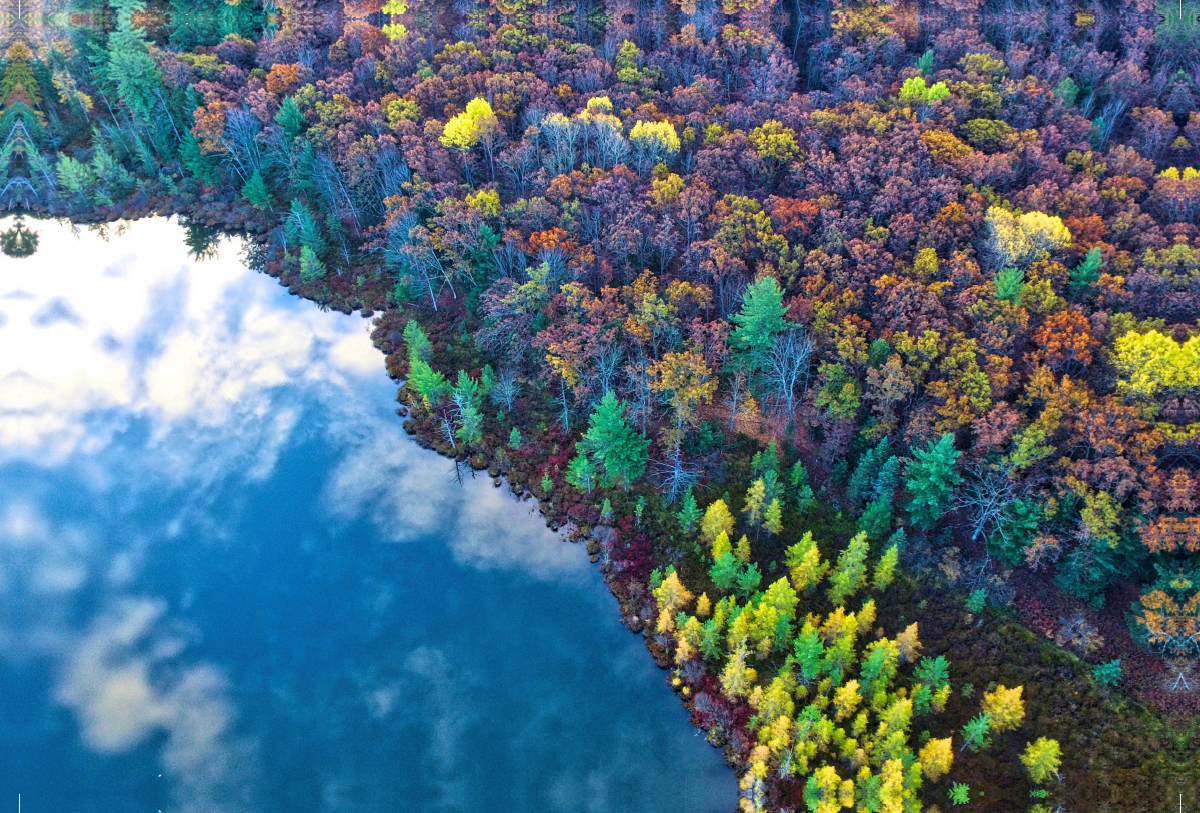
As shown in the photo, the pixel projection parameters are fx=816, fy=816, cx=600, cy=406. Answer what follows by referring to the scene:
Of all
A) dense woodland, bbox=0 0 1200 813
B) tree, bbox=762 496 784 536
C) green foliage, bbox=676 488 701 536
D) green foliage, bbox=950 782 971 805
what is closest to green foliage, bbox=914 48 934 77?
dense woodland, bbox=0 0 1200 813

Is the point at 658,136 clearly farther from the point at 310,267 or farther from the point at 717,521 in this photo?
the point at 717,521

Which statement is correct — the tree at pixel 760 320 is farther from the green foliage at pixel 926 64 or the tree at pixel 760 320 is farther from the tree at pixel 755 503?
the green foliage at pixel 926 64

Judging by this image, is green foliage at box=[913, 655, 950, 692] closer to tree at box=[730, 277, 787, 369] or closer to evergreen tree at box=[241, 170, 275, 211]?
tree at box=[730, 277, 787, 369]

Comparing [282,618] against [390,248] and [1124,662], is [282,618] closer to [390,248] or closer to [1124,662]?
[390,248]

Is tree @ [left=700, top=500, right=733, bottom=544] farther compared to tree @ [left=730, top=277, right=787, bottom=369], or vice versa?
tree @ [left=730, top=277, right=787, bottom=369]

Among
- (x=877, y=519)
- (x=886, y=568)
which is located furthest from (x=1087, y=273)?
(x=886, y=568)
